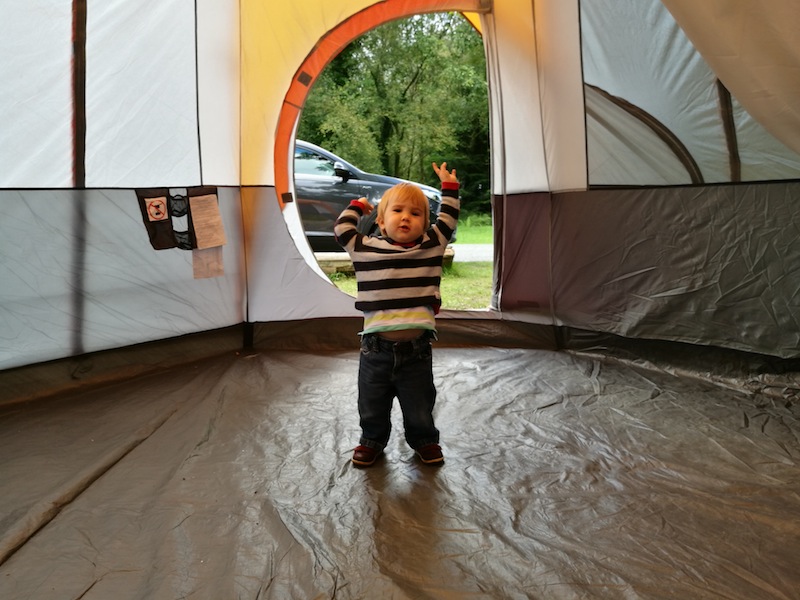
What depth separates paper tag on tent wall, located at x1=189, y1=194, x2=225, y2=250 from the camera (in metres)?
3.44

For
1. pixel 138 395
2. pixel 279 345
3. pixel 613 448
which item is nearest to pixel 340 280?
pixel 279 345

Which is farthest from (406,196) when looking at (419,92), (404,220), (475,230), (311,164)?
(419,92)

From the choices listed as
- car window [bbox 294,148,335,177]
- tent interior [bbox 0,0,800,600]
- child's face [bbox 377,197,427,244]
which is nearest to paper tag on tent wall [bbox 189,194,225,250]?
tent interior [bbox 0,0,800,600]

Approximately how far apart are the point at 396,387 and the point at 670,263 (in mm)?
1721

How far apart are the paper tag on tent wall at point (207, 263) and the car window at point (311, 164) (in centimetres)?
318

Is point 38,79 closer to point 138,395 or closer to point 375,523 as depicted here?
point 138,395

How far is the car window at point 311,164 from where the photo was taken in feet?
21.7

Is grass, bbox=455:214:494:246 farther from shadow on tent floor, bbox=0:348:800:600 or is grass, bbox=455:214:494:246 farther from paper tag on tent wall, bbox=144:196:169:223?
shadow on tent floor, bbox=0:348:800:600

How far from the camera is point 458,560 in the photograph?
171cm

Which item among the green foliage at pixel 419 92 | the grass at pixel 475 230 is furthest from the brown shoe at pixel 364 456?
the green foliage at pixel 419 92

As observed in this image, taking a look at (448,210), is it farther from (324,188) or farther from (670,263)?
(324,188)

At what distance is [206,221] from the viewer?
137 inches

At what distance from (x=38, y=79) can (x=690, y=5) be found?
2623 millimetres

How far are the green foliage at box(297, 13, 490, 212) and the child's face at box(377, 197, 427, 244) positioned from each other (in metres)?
8.63
